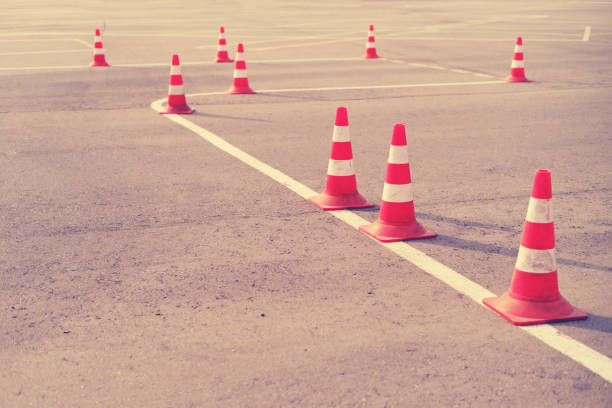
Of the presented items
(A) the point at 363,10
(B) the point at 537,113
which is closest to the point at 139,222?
(B) the point at 537,113

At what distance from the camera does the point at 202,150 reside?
9.05 meters

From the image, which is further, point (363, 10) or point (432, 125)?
point (363, 10)

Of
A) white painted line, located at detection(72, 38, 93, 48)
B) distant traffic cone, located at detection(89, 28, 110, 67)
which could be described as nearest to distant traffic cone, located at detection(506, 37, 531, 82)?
distant traffic cone, located at detection(89, 28, 110, 67)

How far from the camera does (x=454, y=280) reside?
5.14 meters

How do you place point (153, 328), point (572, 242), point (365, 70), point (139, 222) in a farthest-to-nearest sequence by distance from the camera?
→ point (365, 70)
point (139, 222)
point (572, 242)
point (153, 328)

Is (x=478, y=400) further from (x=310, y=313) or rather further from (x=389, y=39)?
(x=389, y=39)

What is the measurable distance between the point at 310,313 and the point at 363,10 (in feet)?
105

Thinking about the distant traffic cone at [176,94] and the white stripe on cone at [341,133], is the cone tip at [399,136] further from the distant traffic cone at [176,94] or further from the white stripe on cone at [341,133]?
the distant traffic cone at [176,94]

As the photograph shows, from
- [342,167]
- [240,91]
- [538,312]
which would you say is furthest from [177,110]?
[538,312]

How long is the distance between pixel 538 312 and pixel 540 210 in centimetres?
57

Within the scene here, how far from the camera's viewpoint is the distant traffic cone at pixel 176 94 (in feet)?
37.3

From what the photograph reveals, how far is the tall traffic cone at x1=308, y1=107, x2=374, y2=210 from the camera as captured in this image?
6715 mm

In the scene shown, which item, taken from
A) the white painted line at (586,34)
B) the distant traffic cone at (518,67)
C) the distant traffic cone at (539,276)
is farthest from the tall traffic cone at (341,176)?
the white painted line at (586,34)

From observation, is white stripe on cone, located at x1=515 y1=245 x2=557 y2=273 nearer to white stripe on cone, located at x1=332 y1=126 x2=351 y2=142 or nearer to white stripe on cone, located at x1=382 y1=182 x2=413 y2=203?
white stripe on cone, located at x1=382 y1=182 x2=413 y2=203
